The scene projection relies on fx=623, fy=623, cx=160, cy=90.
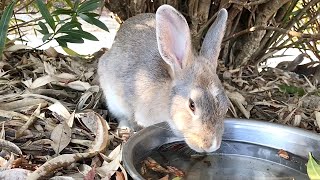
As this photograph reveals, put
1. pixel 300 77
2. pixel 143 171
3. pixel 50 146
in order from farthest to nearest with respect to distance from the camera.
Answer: pixel 300 77
pixel 50 146
pixel 143 171

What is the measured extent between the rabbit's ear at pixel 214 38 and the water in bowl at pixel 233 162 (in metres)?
0.46

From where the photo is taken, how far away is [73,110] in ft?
11.3

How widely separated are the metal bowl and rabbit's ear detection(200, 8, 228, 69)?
1.21 ft

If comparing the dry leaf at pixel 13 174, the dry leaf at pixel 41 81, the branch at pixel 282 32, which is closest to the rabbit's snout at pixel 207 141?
the dry leaf at pixel 13 174

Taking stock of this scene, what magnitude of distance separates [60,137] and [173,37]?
2.40 feet

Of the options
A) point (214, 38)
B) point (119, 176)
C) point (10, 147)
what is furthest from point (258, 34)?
point (10, 147)

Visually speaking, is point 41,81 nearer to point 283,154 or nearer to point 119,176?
point 119,176

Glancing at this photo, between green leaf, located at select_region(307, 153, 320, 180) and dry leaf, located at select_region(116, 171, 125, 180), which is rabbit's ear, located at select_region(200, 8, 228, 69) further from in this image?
green leaf, located at select_region(307, 153, 320, 180)

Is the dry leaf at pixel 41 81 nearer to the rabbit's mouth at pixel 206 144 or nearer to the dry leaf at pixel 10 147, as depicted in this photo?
the dry leaf at pixel 10 147

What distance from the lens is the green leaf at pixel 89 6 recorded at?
12.4ft

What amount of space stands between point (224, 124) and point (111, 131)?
2.13 ft

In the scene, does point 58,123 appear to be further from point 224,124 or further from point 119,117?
point 224,124

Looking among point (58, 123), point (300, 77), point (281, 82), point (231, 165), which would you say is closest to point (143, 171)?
point (231, 165)

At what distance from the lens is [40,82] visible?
146 inches
